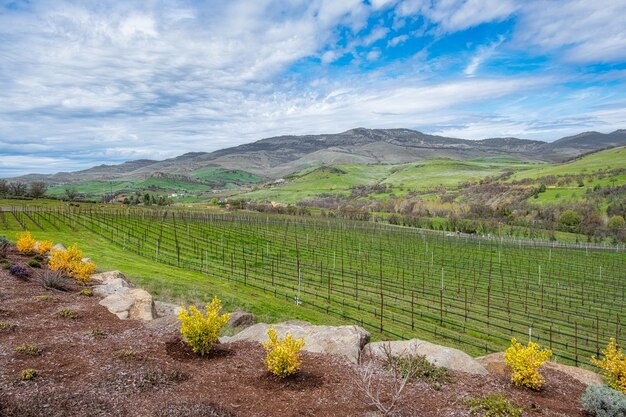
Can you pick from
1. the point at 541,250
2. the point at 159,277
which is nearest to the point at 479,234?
the point at 541,250

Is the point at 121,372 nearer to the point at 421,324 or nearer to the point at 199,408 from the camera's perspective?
the point at 199,408

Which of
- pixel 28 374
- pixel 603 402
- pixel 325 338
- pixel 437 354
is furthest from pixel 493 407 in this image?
pixel 28 374

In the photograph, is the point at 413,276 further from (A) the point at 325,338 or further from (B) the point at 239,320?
(A) the point at 325,338

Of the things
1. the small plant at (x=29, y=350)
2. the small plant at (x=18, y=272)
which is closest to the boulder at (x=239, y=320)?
the small plant at (x=29, y=350)

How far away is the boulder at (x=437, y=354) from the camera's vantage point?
452 inches

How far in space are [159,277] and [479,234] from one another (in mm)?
124014

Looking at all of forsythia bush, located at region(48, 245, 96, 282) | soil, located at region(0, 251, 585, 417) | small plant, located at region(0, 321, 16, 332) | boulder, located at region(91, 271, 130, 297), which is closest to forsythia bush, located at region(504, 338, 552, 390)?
soil, located at region(0, 251, 585, 417)

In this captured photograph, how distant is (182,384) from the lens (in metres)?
9.50

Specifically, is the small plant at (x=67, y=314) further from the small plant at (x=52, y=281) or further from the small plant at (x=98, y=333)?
the small plant at (x=52, y=281)

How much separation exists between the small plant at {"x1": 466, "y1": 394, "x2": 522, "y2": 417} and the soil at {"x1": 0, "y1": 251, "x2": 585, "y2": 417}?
0.80ft

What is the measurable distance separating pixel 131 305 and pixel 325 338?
327 inches

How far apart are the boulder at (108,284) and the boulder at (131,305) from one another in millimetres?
1404

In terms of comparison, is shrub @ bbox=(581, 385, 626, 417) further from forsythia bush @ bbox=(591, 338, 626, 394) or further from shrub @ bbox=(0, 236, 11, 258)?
shrub @ bbox=(0, 236, 11, 258)

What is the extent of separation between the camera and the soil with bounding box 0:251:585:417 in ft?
27.5
